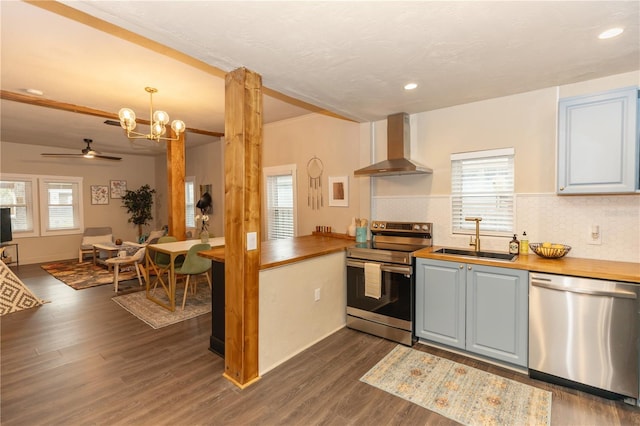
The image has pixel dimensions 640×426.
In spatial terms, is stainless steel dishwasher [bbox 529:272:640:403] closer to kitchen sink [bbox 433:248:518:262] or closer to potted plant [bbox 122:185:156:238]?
kitchen sink [bbox 433:248:518:262]

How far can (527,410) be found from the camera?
7.06 feet

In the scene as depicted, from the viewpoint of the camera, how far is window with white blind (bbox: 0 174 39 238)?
22.3 feet

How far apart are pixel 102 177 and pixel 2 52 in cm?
625

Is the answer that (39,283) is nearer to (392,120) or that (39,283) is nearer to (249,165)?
(249,165)

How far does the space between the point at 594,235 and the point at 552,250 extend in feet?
1.35

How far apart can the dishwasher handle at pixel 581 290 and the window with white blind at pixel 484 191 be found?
78cm

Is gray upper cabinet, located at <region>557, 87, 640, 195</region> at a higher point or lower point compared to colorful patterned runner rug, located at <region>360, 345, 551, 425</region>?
higher

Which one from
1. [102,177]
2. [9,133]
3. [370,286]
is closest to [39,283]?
[9,133]

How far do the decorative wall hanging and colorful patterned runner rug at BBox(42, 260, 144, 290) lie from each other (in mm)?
3437

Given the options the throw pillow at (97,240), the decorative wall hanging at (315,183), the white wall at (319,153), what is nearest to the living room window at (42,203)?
the throw pillow at (97,240)

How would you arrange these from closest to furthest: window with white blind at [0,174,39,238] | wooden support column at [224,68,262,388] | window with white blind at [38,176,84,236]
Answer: wooden support column at [224,68,262,388] → window with white blind at [0,174,39,238] → window with white blind at [38,176,84,236]

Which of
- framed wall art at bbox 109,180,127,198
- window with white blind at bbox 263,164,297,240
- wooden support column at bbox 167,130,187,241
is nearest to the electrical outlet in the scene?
window with white blind at bbox 263,164,297,240

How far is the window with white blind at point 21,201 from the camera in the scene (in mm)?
6793

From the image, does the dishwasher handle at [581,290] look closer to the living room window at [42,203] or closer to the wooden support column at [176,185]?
the wooden support column at [176,185]
